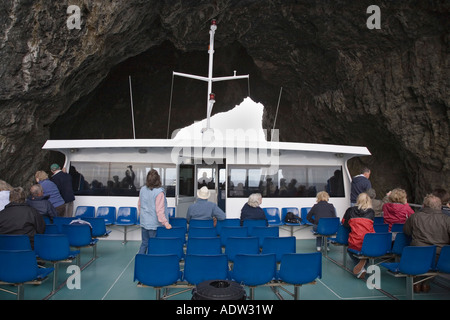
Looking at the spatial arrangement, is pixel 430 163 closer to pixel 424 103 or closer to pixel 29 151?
pixel 424 103

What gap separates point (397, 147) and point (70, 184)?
12025mm

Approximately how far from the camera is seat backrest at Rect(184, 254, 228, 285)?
326 cm

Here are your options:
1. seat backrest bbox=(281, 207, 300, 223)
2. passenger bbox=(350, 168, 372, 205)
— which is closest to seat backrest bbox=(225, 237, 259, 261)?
seat backrest bbox=(281, 207, 300, 223)

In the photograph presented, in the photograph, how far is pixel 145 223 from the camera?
4.78m

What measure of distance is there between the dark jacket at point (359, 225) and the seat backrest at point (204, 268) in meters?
2.40

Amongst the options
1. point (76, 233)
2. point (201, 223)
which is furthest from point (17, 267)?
point (201, 223)

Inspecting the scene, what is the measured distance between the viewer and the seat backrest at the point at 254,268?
3.33 m

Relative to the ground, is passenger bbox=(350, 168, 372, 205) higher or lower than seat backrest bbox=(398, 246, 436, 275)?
higher

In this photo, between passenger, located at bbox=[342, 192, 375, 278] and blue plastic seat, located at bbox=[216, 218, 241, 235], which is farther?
blue plastic seat, located at bbox=[216, 218, 241, 235]

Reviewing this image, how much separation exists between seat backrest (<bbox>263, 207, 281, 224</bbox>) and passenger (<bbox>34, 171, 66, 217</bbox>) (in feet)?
14.6

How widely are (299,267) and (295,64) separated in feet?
45.1

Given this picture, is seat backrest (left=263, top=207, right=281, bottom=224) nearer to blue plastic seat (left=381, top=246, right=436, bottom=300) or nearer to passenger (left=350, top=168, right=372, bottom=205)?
passenger (left=350, top=168, right=372, bottom=205)

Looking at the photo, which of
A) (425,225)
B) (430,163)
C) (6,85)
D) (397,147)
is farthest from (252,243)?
(397,147)

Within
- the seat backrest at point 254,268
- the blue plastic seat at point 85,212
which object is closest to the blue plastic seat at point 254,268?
the seat backrest at point 254,268
